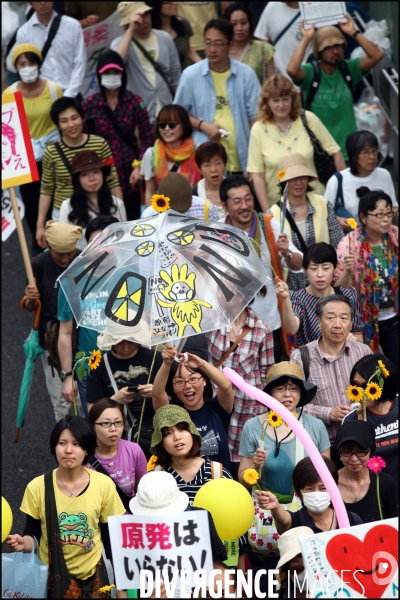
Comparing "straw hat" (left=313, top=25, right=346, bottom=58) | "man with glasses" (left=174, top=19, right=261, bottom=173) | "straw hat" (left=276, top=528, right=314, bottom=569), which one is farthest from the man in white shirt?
"straw hat" (left=276, top=528, right=314, bottom=569)

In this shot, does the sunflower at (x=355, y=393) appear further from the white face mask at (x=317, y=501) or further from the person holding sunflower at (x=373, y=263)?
the person holding sunflower at (x=373, y=263)

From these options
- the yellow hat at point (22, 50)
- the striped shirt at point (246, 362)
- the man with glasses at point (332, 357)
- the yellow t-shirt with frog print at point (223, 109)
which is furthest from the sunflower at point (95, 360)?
the yellow hat at point (22, 50)

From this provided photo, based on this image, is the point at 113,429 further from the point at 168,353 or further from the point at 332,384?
the point at 332,384

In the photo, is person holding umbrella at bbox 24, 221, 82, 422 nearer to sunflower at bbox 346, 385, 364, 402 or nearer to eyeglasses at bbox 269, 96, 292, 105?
eyeglasses at bbox 269, 96, 292, 105

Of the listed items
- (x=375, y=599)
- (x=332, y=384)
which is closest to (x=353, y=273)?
(x=332, y=384)

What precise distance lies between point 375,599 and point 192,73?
5887 mm

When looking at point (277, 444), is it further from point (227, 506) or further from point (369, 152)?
point (369, 152)

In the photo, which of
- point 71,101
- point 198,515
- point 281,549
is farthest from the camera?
point 71,101

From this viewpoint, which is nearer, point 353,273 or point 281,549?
point 281,549

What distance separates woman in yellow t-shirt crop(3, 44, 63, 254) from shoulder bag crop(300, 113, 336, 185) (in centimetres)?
236

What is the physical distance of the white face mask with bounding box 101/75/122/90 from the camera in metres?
9.01

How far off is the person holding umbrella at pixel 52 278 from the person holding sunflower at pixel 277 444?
1.88 m

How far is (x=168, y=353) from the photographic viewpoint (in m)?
5.68

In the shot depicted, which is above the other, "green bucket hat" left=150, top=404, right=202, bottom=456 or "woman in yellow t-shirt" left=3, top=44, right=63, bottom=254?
"woman in yellow t-shirt" left=3, top=44, right=63, bottom=254
